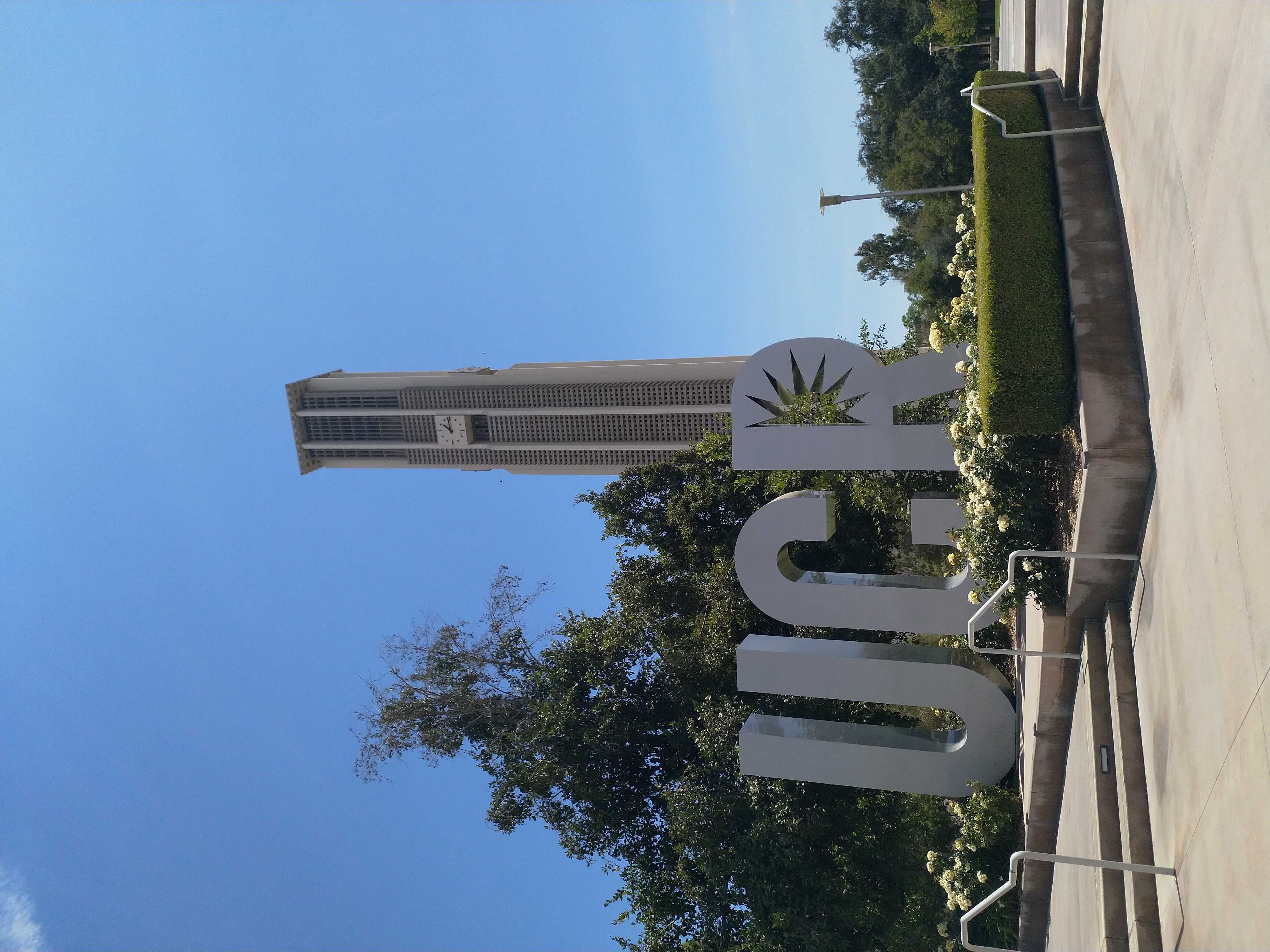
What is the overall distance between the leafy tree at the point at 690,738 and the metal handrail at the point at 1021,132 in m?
9.24

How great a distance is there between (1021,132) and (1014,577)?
6575 millimetres

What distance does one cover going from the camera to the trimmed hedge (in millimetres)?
10578

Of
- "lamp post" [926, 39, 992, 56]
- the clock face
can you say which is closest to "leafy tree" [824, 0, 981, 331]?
"lamp post" [926, 39, 992, 56]

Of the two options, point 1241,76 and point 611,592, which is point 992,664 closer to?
point 1241,76

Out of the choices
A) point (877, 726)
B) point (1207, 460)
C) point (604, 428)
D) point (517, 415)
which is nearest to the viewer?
point (1207, 460)

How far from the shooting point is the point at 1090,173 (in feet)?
37.8

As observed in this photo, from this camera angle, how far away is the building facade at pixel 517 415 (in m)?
52.5

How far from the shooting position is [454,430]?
58469mm

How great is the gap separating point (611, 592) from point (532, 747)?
7116 millimetres

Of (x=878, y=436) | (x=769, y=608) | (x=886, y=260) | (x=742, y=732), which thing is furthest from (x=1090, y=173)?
(x=886, y=260)

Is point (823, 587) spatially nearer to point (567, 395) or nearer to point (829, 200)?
point (829, 200)

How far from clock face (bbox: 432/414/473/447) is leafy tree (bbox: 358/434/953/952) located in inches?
1079

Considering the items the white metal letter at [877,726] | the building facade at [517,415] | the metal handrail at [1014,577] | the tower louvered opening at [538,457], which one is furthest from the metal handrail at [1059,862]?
the tower louvered opening at [538,457]

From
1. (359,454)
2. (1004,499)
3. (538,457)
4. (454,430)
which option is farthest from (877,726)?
(359,454)
